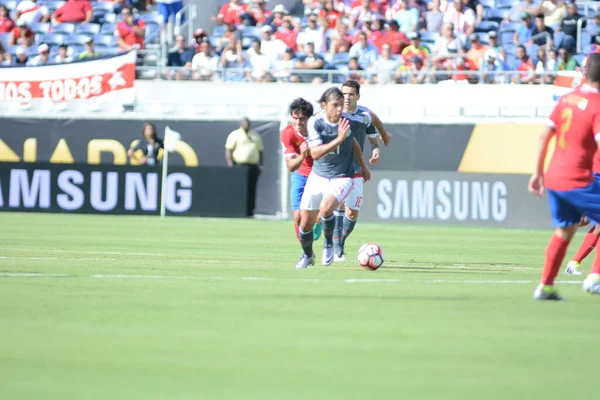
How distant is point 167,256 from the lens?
15.9m

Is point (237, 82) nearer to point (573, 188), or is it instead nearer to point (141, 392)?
point (573, 188)

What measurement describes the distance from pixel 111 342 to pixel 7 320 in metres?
1.30

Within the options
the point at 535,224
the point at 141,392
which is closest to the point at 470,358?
the point at 141,392

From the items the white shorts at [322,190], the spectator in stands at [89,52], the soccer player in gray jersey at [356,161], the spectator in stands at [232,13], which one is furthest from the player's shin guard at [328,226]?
the spectator in stands at [232,13]

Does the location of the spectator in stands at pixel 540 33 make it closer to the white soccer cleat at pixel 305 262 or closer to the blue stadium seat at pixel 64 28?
the blue stadium seat at pixel 64 28

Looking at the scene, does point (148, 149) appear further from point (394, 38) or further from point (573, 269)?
Result: point (573, 269)

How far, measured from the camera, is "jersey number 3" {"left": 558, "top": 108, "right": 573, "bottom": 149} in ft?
33.7

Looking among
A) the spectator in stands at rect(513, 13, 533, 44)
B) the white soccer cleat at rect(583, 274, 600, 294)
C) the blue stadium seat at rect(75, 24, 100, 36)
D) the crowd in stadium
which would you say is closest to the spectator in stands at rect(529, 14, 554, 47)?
the crowd in stadium

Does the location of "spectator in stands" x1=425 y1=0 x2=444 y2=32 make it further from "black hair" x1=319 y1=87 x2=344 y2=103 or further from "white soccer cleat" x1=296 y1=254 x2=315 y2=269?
"white soccer cleat" x1=296 y1=254 x2=315 y2=269

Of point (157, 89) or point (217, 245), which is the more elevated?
point (157, 89)

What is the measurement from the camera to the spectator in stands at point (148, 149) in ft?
92.4

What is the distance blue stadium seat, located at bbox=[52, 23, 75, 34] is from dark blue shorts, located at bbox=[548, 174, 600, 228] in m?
24.4

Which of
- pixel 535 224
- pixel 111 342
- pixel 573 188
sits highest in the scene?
pixel 573 188

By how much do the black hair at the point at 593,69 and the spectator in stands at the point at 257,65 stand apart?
61.1ft
